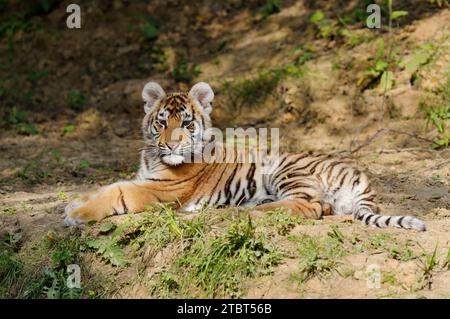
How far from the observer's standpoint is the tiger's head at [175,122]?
21.8 ft

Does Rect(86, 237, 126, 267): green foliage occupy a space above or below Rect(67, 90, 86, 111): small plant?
below

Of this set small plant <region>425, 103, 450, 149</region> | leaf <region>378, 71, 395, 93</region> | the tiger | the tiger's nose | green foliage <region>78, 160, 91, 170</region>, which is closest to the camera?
the tiger

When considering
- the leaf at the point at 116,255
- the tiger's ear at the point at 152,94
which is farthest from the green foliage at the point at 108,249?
the tiger's ear at the point at 152,94

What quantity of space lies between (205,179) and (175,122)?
596mm

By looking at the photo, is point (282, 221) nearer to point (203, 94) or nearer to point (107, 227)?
point (107, 227)

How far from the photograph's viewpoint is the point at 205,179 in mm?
6781

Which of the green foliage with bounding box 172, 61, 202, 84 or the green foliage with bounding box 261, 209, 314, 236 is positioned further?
the green foliage with bounding box 172, 61, 202, 84

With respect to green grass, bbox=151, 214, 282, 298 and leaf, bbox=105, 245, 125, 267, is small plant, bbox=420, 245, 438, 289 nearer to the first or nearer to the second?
green grass, bbox=151, 214, 282, 298

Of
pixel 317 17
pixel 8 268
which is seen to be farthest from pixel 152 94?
pixel 317 17

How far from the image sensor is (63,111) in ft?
34.3

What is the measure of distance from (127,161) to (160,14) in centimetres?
351

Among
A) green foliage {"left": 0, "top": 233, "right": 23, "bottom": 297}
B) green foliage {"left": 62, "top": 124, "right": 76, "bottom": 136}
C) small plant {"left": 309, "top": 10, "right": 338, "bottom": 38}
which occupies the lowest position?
green foliage {"left": 0, "top": 233, "right": 23, "bottom": 297}

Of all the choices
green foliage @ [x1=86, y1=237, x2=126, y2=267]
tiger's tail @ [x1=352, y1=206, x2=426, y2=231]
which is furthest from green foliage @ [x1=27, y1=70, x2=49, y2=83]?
tiger's tail @ [x1=352, y1=206, x2=426, y2=231]

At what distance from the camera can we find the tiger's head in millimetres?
6648
